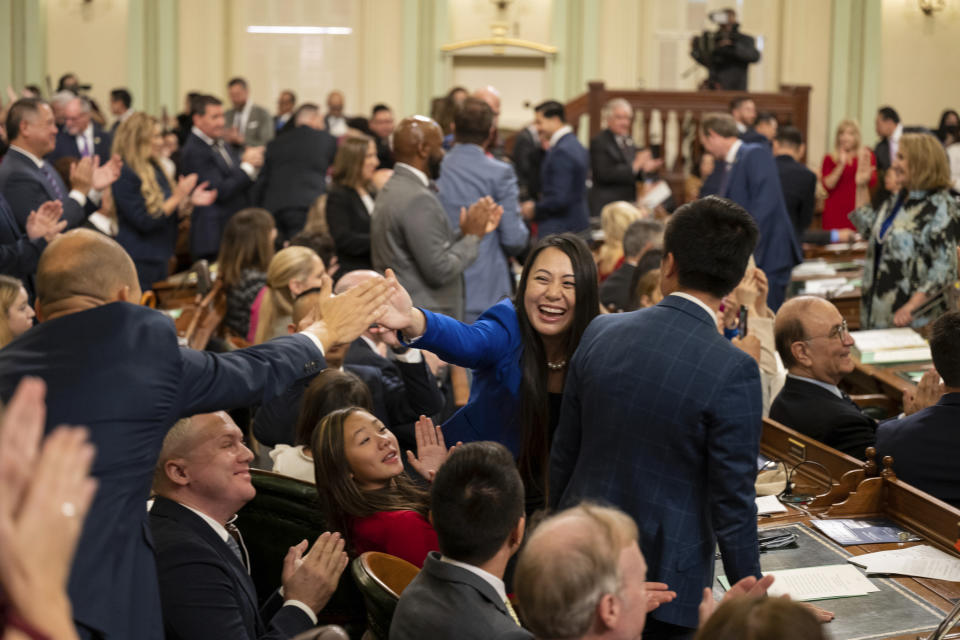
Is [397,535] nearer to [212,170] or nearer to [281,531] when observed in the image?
[281,531]

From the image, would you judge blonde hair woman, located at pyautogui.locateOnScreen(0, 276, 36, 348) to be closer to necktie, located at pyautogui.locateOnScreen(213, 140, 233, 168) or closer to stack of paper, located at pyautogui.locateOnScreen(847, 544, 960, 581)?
stack of paper, located at pyautogui.locateOnScreen(847, 544, 960, 581)

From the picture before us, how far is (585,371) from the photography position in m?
2.68

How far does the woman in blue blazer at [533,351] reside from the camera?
10.6ft

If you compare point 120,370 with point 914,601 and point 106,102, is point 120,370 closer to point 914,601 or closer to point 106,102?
point 914,601

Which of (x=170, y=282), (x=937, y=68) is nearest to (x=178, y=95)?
(x=170, y=282)

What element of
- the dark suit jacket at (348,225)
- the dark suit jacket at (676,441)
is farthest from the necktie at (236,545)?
the dark suit jacket at (348,225)

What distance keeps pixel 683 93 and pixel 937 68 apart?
181 inches

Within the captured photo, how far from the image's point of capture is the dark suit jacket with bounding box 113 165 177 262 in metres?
7.09

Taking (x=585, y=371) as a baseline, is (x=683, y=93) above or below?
above

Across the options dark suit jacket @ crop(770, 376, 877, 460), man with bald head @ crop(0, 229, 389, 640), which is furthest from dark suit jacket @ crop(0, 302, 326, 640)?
dark suit jacket @ crop(770, 376, 877, 460)

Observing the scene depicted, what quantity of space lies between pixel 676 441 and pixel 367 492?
0.94 metres

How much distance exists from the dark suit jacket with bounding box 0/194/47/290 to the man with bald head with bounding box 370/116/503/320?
155cm

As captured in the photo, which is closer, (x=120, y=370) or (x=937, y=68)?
(x=120, y=370)

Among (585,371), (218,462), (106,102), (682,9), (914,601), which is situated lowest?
(914,601)
